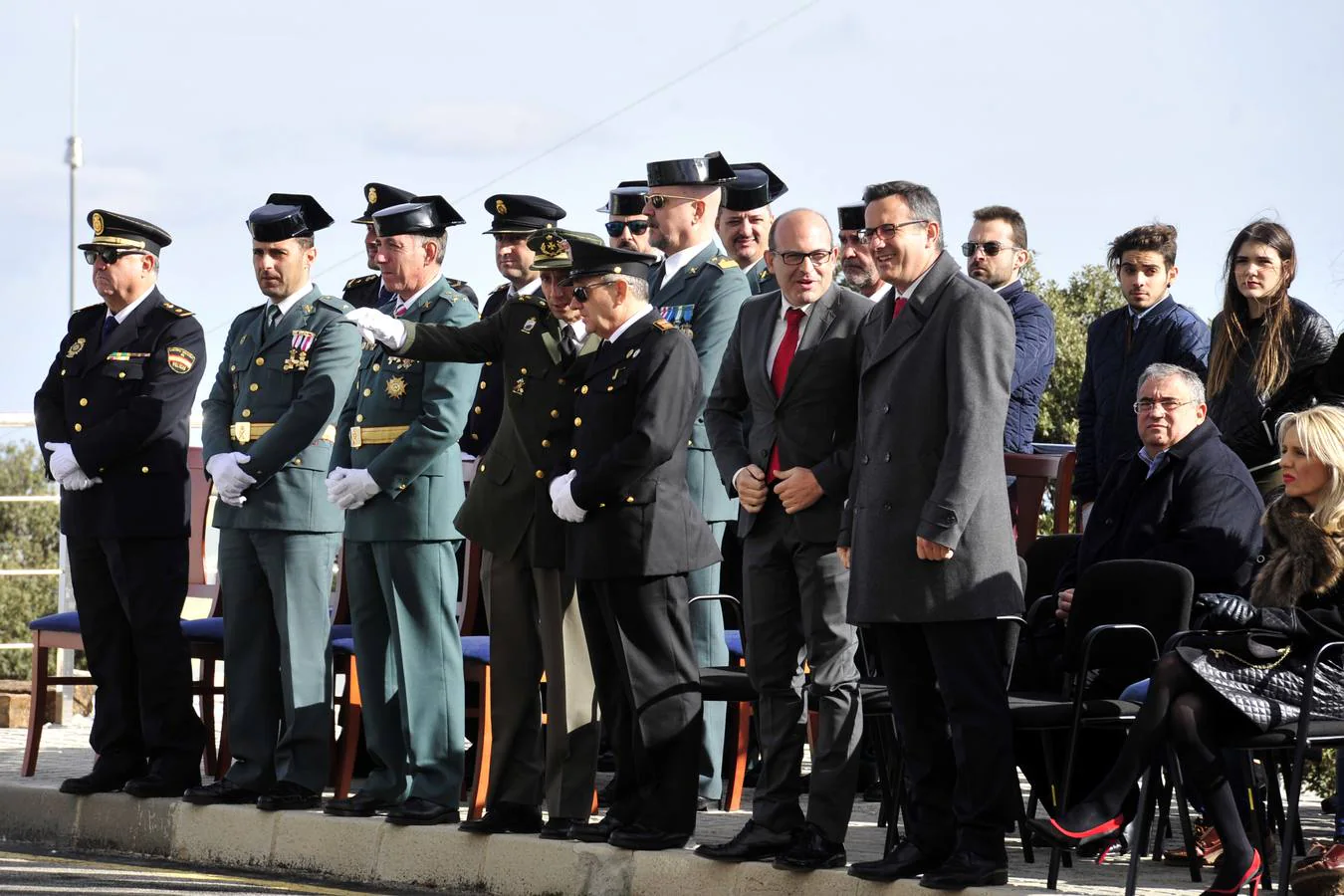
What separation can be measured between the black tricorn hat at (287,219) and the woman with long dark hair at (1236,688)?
366 centimetres

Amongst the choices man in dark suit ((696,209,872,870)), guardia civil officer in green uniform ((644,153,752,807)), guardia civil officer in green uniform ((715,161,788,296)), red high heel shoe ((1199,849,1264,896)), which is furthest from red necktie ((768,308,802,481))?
red high heel shoe ((1199,849,1264,896))

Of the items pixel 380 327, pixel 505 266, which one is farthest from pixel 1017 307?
pixel 380 327

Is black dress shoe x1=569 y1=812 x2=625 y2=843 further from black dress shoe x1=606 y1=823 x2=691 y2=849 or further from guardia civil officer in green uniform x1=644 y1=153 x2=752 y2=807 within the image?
guardia civil officer in green uniform x1=644 y1=153 x2=752 y2=807

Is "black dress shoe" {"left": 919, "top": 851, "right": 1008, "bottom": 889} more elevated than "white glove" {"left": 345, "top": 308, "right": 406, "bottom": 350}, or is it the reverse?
"white glove" {"left": 345, "top": 308, "right": 406, "bottom": 350}

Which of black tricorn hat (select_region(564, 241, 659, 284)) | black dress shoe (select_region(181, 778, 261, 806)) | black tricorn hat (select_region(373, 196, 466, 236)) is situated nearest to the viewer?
black tricorn hat (select_region(564, 241, 659, 284))

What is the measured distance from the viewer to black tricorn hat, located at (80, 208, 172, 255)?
8305 millimetres

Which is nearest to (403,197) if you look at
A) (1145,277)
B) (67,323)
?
(67,323)

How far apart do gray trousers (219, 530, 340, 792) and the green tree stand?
16.5 meters

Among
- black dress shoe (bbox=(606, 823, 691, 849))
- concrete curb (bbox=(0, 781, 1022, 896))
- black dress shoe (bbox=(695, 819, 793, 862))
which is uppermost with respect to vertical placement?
black dress shoe (bbox=(695, 819, 793, 862))

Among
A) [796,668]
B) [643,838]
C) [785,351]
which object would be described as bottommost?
[643,838]

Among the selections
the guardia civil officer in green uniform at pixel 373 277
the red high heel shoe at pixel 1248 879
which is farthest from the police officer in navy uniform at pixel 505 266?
the red high heel shoe at pixel 1248 879

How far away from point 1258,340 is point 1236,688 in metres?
1.97

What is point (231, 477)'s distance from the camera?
7625mm

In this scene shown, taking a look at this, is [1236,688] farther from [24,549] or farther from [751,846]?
[24,549]
